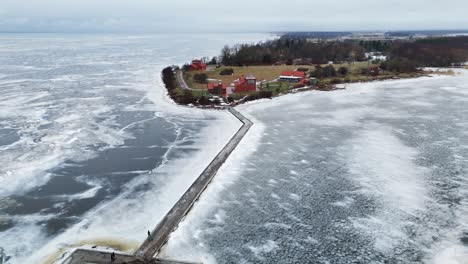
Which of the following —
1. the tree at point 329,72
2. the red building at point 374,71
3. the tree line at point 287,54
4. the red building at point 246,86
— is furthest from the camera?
the tree line at point 287,54

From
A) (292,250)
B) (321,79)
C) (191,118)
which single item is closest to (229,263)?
(292,250)

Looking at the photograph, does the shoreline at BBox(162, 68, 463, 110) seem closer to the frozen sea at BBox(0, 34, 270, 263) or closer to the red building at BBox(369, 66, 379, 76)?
the frozen sea at BBox(0, 34, 270, 263)

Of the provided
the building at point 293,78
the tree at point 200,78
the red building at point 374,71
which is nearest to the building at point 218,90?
the tree at point 200,78

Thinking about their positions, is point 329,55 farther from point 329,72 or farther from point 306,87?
point 306,87

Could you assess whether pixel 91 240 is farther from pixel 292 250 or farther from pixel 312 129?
pixel 312 129

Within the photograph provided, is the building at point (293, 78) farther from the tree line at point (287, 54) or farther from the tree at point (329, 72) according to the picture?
the tree line at point (287, 54)

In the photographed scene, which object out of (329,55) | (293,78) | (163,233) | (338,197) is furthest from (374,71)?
(163,233)
